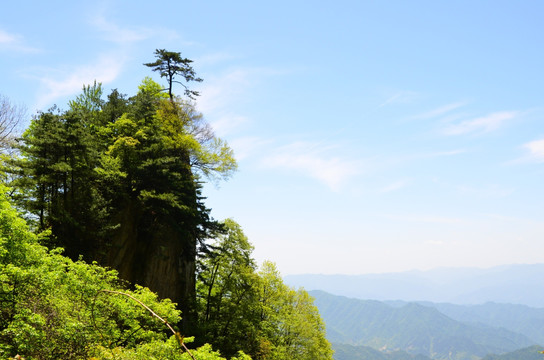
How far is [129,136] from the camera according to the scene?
1254 inches

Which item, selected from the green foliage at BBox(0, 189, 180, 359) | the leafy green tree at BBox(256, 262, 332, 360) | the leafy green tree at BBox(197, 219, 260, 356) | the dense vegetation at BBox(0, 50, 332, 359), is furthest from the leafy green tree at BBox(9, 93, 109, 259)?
the leafy green tree at BBox(256, 262, 332, 360)

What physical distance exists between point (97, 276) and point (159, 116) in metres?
20.4

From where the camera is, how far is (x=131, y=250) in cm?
3155

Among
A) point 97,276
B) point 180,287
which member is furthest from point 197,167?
point 97,276

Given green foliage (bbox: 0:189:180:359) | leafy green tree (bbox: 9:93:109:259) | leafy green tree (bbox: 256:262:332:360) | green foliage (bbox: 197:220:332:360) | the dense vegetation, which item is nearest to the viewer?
green foliage (bbox: 0:189:180:359)

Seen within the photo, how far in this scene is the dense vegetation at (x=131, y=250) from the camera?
13.6m

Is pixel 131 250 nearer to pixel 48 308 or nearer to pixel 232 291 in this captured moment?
pixel 232 291

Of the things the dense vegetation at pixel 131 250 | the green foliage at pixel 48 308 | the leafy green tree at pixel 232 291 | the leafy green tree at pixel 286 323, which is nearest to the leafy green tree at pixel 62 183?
the dense vegetation at pixel 131 250

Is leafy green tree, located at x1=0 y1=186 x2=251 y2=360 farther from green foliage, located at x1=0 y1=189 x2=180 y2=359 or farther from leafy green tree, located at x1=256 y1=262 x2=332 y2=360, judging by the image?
leafy green tree, located at x1=256 y1=262 x2=332 y2=360

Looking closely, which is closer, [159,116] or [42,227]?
[42,227]

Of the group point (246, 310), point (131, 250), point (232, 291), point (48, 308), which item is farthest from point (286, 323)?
point (48, 308)

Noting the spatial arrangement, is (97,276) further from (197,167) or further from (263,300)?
(263,300)

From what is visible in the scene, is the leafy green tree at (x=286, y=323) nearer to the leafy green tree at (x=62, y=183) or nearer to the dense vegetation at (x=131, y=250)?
the dense vegetation at (x=131, y=250)

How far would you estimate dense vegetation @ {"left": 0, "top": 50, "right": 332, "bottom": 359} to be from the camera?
13.6 meters
